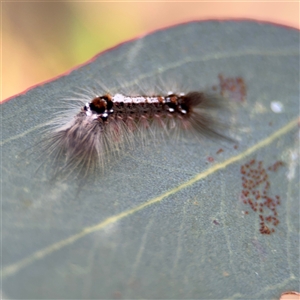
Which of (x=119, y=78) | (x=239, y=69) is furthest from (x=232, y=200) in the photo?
(x=119, y=78)

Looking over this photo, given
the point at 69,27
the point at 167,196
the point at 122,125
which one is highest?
the point at 69,27

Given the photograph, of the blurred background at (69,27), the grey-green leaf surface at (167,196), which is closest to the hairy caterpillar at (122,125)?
the grey-green leaf surface at (167,196)

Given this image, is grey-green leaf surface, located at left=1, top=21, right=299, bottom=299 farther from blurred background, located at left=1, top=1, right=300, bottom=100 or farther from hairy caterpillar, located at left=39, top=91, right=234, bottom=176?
blurred background, located at left=1, top=1, right=300, bottom=100

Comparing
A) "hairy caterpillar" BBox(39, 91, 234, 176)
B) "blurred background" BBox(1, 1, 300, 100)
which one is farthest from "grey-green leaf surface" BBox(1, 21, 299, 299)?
"blurred background" BBox(1, 1, 300, 100)

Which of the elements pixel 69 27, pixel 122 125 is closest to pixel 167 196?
pixel 122 125

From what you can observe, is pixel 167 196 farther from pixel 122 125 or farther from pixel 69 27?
pixel 69 27

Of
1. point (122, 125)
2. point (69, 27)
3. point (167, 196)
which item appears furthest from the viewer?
point (69, 27)

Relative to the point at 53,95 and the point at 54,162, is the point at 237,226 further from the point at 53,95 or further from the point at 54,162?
the point at 53,95
